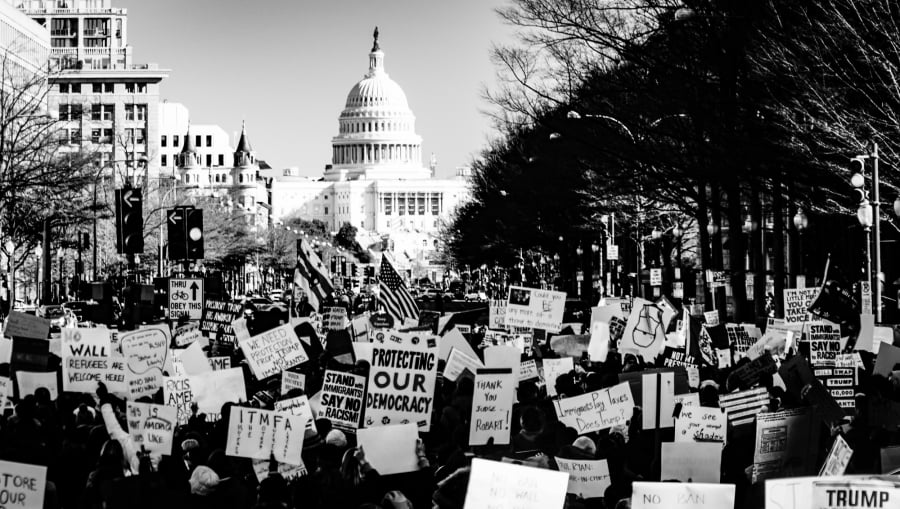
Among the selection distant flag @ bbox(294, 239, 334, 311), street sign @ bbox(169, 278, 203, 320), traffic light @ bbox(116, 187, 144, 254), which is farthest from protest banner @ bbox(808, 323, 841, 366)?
traffic light @ bbox(116, 187, 144, 254)

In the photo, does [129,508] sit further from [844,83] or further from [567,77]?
[567,77]

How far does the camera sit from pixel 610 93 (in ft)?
104

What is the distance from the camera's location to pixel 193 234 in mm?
28328

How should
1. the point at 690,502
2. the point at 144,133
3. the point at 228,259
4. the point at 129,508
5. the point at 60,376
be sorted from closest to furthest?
the point at 690,502
the point at 129,508
the point at 60,376
the point at 228,259
the point at 144,133

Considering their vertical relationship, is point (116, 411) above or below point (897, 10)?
below

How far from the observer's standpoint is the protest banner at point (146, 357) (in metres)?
14.8

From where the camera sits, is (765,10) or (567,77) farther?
(567,77)

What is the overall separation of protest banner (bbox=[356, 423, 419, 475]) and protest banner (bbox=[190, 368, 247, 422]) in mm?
3851

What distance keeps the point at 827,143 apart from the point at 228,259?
70645 mm

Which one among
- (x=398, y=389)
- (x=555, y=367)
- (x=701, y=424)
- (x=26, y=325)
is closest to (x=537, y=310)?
(x=555, y=367)

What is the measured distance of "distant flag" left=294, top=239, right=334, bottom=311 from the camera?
1033 inches

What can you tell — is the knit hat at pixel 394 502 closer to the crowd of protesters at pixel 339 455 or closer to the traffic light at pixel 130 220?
the crowd of protesters at pixel 339 455

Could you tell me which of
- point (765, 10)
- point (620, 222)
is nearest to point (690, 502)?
point (765, 10)

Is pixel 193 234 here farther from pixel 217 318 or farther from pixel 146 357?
pixel 146 357
